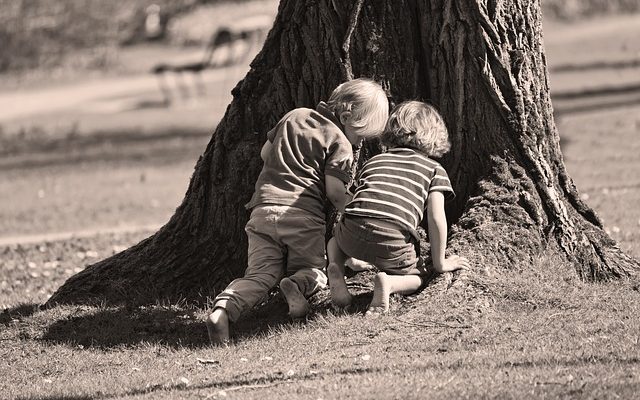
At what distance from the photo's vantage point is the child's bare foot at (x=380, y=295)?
5.59 metres

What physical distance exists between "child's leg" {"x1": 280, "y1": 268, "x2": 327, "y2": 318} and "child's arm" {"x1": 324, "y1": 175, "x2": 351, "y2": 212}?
0.39 meters

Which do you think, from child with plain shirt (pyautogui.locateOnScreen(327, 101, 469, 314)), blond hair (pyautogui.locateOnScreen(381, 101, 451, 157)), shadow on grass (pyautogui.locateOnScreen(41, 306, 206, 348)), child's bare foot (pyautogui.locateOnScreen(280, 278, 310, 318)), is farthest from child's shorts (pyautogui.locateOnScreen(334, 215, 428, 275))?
shadow on grass (pyautogui.locateOnScreen(41, 306, 206, 348))

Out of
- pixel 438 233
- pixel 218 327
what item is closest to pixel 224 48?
pixel 218 327

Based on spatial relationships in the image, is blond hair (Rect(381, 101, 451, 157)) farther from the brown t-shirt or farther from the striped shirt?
the brown t-shirt

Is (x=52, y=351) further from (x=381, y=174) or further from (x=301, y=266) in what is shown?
(x=381, y=174)

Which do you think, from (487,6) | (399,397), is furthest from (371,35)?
(399,397)

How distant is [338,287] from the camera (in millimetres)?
5812

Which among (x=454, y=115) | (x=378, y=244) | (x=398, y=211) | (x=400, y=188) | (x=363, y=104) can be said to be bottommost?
(x=378, y=244)

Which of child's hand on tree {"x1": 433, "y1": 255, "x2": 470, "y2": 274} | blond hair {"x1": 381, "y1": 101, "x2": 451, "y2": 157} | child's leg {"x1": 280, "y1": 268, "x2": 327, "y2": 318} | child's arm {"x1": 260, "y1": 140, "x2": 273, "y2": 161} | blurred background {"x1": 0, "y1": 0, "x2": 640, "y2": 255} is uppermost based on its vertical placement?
blond hair {"x1": 381, "y1": 101, "x2": 451, "y2": 157}

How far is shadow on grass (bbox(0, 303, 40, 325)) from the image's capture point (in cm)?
670

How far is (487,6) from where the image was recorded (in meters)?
6.11

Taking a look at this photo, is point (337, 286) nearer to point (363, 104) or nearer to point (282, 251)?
point (282, 251)

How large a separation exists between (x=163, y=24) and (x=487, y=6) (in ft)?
80.3

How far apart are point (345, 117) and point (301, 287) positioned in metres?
0.91
